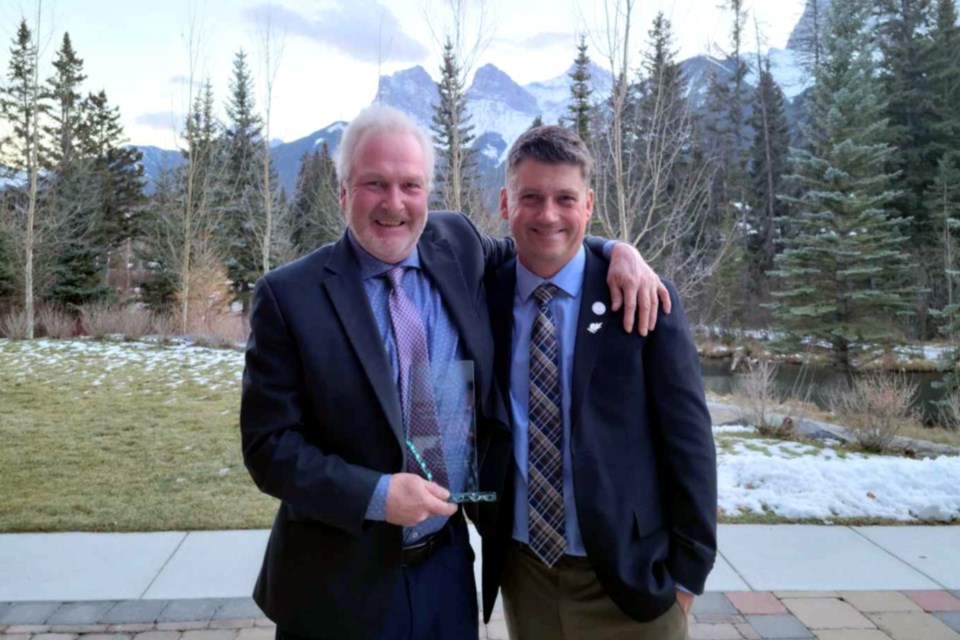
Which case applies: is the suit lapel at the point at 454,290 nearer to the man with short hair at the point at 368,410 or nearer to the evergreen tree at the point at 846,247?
the man with short hair at the point at 368,410

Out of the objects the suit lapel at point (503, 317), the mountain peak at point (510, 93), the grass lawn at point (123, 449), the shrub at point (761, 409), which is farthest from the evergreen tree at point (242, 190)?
the mountain peak at point (510, 93)

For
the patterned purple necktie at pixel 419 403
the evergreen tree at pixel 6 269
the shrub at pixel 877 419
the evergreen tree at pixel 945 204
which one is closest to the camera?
the patterned purple necktie at pixel 419 403

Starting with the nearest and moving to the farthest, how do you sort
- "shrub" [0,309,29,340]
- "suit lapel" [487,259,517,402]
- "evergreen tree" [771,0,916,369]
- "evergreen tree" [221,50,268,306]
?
1. "suit lapel" [487,259,517,402]
2. "shrub" [0,309,29,340]
3. "evergreen tree" [771,0,916,369]
4. "evergreen tree" [221,50,268,306]

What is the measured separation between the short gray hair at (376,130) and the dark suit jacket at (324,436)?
253mm

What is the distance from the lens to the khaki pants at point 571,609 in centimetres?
179

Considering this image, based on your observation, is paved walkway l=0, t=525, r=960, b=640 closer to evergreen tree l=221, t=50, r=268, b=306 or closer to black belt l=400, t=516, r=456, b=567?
black belt l=400, t=516, r=456, b=567

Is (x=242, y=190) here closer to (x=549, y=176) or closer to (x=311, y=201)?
(x=311, y=201)

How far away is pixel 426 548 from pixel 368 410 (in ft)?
1.42

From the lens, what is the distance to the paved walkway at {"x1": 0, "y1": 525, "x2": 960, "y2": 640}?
10.5 feet

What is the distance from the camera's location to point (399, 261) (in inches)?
70.5

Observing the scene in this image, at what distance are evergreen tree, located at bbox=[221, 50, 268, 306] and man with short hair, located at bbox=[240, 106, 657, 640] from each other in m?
21.8

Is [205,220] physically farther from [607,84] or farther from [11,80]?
[607,84]

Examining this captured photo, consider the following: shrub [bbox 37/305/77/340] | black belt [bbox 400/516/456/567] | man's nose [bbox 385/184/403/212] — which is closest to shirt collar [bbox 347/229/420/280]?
man's nose [bbox 385/184/403/212]

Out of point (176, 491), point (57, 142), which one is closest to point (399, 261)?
point (176, 491)
